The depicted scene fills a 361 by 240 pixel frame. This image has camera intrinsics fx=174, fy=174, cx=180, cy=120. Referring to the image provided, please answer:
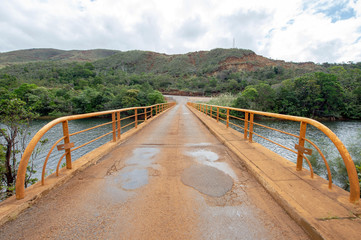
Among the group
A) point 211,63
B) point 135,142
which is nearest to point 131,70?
point 211,63

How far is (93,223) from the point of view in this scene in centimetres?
193

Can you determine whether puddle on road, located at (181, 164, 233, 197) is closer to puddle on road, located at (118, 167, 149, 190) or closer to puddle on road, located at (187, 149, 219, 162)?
puddle on road, located at (187, 149, 219, 162)

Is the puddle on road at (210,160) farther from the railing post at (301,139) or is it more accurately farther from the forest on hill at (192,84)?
the forest on hill at (192,84)

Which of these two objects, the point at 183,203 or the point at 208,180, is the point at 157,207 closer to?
the point at 183,203

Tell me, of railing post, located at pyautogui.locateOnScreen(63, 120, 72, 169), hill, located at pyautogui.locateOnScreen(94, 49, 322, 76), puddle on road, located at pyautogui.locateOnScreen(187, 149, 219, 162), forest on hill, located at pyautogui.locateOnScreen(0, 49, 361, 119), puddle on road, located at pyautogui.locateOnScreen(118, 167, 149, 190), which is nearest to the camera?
puddle on road, located at pyautogui.locateOnScreen(118, 167, 149, 190)

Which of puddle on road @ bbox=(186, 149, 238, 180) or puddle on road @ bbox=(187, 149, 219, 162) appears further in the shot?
puddle on road @ bbox=(187, 149, 219, 162)

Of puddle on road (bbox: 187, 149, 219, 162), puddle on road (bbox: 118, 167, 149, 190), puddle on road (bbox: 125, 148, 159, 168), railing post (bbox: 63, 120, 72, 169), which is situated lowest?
puddle on road (bbox: 125, 148, 159, 168)

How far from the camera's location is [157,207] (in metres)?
2.21

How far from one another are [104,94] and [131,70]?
271 ft

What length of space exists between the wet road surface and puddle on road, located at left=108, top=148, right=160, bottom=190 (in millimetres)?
16

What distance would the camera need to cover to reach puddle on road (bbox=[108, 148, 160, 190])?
2.86 m

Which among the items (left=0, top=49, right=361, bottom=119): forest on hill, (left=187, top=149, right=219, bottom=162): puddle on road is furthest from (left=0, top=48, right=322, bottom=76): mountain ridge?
(left=187, top=149, right=219, bottom=162): puddle on road

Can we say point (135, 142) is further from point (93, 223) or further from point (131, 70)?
point (131, 70)

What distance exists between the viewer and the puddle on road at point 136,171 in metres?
2.86
